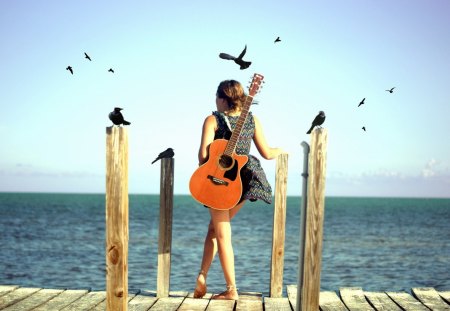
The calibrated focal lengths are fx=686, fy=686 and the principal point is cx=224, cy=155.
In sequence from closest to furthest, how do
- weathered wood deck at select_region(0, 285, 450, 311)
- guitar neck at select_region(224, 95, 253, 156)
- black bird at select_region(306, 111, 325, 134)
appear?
black bird at select_region(306, 111, 325, 134), guitar neck at select_region(224, 95, 253, 156), weathered wood deck at select_region(0, 285, 450, 311)

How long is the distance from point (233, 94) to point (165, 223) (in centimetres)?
160

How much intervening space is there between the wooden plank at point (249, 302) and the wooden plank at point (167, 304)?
0.62 metres

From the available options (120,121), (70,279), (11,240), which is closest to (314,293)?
(120,121)

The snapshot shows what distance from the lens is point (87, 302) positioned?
715cm

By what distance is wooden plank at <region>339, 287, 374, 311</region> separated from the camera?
711cm

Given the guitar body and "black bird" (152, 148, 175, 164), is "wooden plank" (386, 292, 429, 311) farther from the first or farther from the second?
"black bird" (152, 148, 175, 164)

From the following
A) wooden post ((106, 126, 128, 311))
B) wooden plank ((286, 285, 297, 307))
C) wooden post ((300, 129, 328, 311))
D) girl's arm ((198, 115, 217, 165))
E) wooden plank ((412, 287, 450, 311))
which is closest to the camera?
wooden post ((300, 129, 328, 311))

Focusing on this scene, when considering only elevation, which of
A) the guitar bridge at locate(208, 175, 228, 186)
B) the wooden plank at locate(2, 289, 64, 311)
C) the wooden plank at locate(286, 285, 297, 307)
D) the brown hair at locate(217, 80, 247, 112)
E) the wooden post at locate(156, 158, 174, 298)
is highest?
the brown hair at locate(217, 80, 247, 112)

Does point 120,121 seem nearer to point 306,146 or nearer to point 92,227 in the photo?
point 306,146

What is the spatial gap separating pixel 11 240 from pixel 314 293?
30.7 m

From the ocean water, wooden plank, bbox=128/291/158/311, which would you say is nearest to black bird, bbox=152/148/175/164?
wooden plank, bbox=128/291/158/311

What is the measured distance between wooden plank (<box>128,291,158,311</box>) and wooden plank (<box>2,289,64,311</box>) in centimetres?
92

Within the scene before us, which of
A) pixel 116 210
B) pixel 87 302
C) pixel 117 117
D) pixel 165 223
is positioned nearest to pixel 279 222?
pixel 165 223

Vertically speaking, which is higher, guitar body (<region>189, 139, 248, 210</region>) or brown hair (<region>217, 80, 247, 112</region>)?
brown hair (<region>217, 80, 247, 112</region>)
